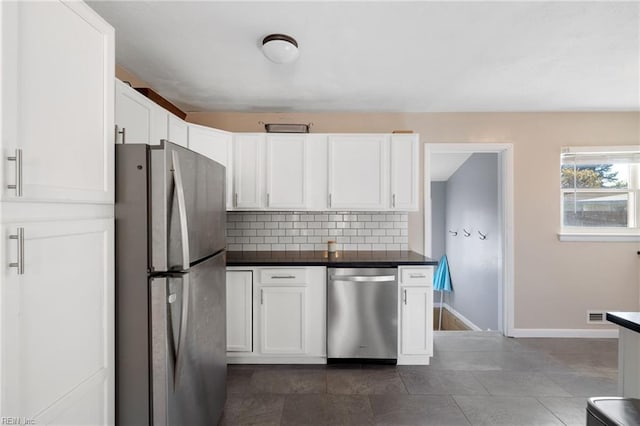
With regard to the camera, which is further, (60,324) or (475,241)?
(475,241)

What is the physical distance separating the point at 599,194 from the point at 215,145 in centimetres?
422

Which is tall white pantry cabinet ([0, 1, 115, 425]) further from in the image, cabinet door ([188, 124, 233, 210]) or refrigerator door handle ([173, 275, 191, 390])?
cabinet door ([188, 124, 233, 210])

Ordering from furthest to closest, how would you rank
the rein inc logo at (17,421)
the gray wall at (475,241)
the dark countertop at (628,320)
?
the gray wall at (475,241) < the dark countertop at (628,320) < the rein inc logo at (17,421)

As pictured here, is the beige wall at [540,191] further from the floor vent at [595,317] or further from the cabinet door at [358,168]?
the cabinet door at [358,168]

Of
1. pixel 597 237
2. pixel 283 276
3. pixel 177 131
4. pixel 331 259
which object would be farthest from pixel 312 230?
pixel 597 237

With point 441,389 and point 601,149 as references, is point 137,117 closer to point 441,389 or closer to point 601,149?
point 441,389

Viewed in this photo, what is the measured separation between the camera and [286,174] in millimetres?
3125

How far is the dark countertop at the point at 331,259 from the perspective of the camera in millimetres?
2791

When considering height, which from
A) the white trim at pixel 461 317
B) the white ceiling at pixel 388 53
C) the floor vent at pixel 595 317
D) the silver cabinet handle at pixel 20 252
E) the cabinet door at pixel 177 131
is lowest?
the white trim at pixel 461 317

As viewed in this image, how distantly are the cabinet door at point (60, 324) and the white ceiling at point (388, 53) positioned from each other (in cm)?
138

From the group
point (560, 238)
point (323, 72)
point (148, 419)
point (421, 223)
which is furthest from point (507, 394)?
point (323, 72)

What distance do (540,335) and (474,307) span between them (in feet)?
3.17

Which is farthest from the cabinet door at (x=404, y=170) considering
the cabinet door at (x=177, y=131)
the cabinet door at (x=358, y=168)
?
the cabinet door at (x=177, y=131)

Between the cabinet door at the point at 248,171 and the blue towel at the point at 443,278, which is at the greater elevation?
the cabinet door at the point at 248,171
